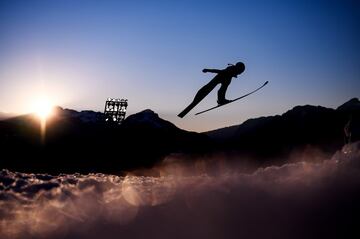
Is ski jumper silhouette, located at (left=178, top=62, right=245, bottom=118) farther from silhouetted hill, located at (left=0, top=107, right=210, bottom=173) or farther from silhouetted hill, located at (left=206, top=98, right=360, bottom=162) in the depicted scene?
silhouetted hill, located at (left=206, top=98, right=360, bottom=162)

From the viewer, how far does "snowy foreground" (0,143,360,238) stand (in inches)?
492

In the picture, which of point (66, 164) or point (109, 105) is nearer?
point (66, 164)

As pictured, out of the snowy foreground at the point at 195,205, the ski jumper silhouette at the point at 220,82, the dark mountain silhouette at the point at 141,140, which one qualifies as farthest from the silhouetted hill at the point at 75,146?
the snowy foreground at the point at 195,205

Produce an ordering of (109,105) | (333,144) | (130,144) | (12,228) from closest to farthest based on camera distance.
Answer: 1. (12,228)
2. (109,105)
3. (130,144)
4. (333,144)

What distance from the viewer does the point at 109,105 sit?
10188 cm

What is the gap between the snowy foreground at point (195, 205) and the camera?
12.5m

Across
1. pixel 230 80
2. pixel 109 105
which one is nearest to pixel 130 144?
pixel 109 105

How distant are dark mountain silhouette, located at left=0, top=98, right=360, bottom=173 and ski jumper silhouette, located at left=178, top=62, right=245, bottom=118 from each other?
6.03 meters

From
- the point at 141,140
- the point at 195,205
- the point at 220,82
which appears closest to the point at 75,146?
the point at 141,140

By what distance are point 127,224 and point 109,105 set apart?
9132 cm

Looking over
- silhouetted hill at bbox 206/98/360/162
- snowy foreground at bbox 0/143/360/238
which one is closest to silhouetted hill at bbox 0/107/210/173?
silhouetted hill at bbox 206/98/360/162

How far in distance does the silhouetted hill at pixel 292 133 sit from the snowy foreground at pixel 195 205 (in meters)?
153

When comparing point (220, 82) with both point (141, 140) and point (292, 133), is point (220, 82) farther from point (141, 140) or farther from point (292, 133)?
point (292, 133)

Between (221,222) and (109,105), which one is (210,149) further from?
(221,222)
